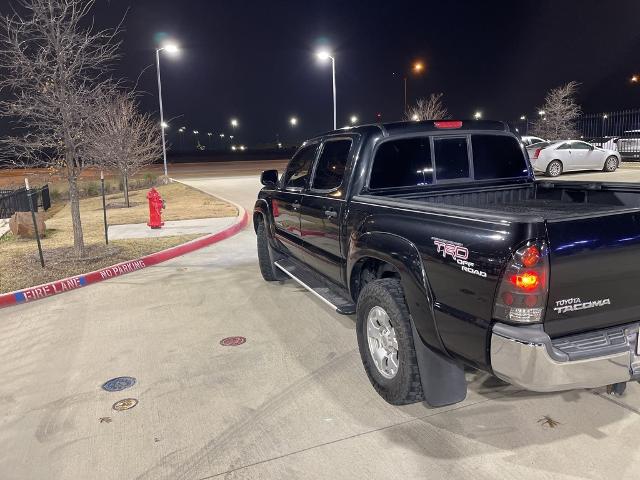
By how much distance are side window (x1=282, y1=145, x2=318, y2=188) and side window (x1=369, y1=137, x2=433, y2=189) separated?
1.09 meters

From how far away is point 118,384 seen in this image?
419 cm

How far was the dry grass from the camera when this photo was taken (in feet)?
25.3

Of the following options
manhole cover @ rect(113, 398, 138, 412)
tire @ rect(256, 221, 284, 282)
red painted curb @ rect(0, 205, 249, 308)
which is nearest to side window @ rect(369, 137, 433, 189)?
manhole cover @ rect(113, 398, 138, 412)

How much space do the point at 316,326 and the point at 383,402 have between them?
1.71 metres

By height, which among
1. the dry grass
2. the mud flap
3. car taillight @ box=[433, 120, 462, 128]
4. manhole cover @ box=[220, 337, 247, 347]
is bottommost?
manhole cover @ box=[220, 337, 247, 347]

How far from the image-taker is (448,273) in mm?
2967

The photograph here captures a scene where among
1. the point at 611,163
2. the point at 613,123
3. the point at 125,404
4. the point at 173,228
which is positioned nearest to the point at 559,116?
the point at 613,123

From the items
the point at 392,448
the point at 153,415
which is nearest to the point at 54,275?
the point at 153,415

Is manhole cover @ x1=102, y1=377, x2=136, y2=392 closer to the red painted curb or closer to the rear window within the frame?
the red painted curb

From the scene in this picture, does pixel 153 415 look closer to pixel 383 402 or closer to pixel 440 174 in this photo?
pixel 383 402

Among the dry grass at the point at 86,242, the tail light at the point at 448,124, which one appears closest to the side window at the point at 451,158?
the tail light at the point at 448,124

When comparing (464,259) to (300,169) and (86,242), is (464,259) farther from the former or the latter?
(86,242)

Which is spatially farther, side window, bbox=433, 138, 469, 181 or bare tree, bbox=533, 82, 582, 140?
bare tree, bbox=533, 82, 582, 140

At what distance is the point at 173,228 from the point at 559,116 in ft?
102
